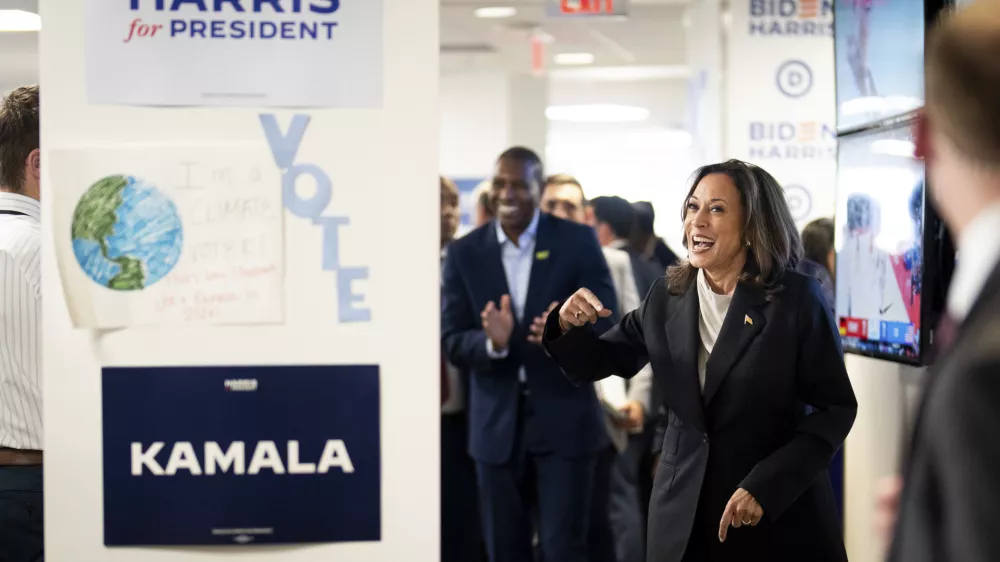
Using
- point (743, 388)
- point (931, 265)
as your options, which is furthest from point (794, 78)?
point (743, 388)

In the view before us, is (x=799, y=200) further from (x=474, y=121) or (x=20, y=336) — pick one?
(x=474, y=121)

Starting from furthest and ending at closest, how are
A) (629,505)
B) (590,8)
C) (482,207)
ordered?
(590,8) → (482,207) → (629,505)

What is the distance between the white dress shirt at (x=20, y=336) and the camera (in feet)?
9.67

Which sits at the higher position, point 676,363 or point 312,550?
point 676,363

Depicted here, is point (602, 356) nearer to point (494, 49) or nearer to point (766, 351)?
point (766, 351)

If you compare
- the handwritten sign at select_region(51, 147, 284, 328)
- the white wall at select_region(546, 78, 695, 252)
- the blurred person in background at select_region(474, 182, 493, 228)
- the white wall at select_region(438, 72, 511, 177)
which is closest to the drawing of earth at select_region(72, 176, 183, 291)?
the handwritten sign at select_region(51, 147, 284, 328)

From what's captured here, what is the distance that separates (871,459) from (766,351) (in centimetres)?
145

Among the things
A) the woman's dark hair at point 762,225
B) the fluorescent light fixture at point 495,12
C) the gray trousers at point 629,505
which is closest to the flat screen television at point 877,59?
the woman's dark hair at point 762,225

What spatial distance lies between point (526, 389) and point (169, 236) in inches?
68.2

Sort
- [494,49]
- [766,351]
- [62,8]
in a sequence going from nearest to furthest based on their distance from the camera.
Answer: [62,8]
[766,351]
[494,49]

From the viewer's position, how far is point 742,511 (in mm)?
2783

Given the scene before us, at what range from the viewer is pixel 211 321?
8.94 ft

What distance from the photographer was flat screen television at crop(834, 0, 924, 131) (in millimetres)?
3314

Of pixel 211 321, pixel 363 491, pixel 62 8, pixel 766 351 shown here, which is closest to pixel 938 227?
pixel 766 351
